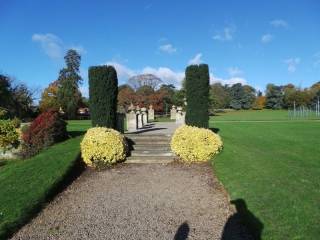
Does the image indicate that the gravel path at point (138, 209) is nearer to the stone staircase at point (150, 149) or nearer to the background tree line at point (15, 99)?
the stone staircase at point (150, 149)

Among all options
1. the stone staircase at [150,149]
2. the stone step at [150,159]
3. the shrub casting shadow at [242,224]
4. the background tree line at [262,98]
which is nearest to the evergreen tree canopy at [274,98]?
the background tree line at [262,98]

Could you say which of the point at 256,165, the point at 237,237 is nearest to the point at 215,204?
the point at 237,237

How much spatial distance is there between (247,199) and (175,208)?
1.44 meters

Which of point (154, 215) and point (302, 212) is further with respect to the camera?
point (154, 215)

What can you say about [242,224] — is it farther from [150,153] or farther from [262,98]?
[262,98]

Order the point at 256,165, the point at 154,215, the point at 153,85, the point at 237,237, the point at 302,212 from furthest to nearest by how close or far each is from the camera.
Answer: the point at 153,85 → the point at 256,165 → the point at 154,215 → the point at 302,212 → the point at 237,237

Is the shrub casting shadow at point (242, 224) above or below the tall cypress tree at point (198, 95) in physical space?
below

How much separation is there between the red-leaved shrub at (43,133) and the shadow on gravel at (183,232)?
8290mm

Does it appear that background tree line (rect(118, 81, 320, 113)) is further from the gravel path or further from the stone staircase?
the gravel path

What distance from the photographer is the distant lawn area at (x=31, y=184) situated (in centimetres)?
617

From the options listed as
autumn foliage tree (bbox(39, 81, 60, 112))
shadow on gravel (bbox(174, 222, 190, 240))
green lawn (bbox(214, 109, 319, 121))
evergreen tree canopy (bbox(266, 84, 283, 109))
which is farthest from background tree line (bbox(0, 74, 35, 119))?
evergreen tree canopy (bbox(266, 84, 283, 109))

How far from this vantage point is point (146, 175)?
9.67 meters

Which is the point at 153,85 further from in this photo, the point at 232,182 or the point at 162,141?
the point at 232,182

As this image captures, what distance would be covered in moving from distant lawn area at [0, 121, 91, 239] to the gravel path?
0.24 m
